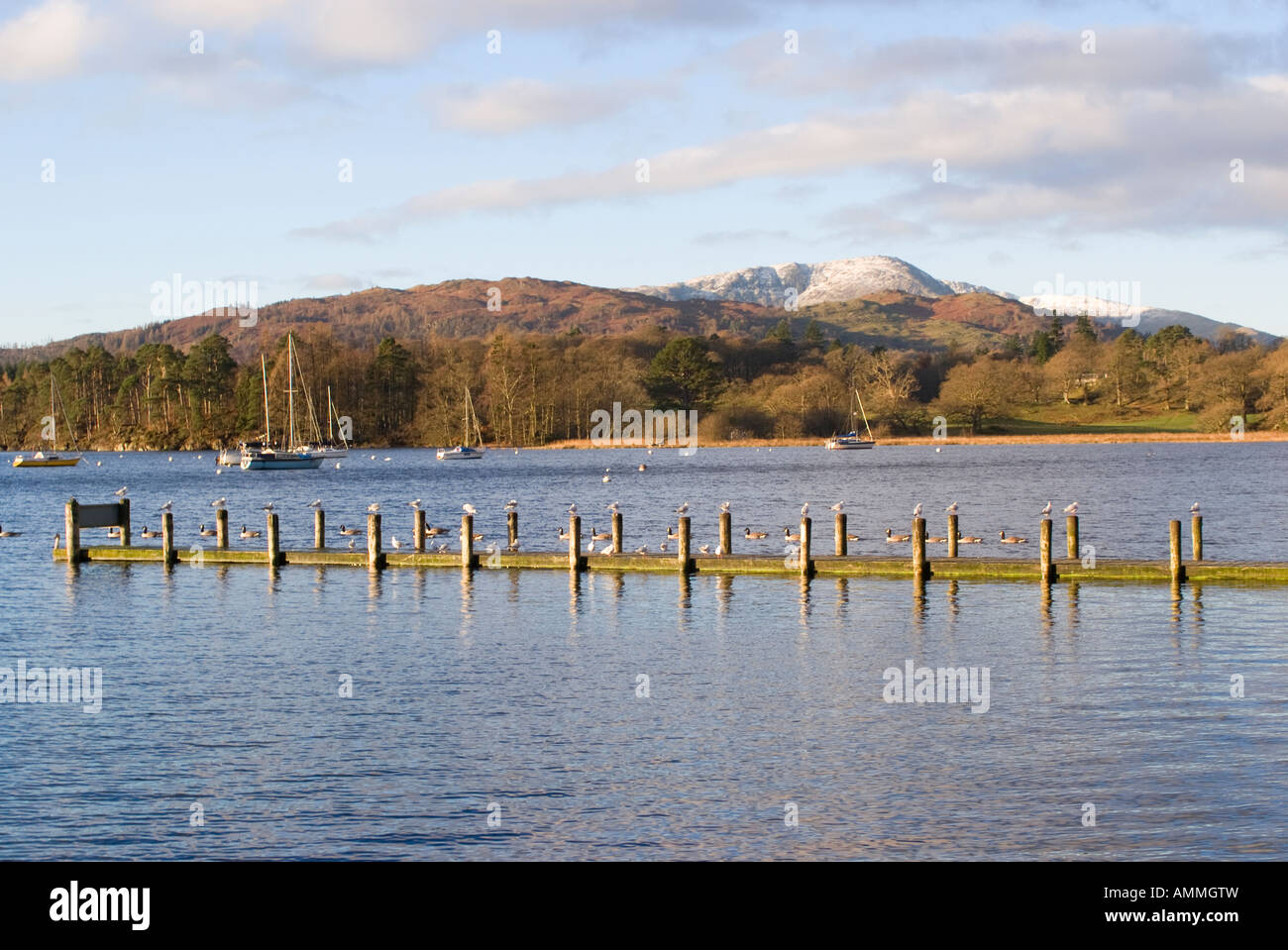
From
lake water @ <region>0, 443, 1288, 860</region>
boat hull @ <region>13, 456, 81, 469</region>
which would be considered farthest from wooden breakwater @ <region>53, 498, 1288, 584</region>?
boat hull @ <region>13, 456, 81, 469</region>

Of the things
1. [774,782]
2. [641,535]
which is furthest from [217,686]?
[641,535]

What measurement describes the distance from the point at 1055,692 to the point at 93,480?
426ft

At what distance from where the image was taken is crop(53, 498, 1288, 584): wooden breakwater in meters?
→ 35.5

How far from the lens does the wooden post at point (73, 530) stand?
45.6 metres

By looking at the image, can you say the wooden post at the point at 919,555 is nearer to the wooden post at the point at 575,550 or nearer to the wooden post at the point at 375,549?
the wooden post at the point at 575,550

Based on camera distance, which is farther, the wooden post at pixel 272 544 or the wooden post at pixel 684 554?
the wooden post at pixel 272 544

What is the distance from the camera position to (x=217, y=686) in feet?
84.2

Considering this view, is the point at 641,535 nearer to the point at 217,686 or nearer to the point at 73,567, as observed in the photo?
the point at 73,567

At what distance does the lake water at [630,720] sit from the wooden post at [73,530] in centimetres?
62

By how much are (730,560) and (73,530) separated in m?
22.7

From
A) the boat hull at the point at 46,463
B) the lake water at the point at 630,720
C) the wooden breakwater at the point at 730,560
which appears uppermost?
the boat hull at the point at 46,463

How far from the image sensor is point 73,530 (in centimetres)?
4647

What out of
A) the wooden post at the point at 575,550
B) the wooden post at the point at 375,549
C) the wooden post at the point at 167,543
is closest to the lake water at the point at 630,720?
the wooden post at the point at 575,550

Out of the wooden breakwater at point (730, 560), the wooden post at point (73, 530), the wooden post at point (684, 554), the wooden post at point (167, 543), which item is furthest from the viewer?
the wooden post at point (167, 543)
